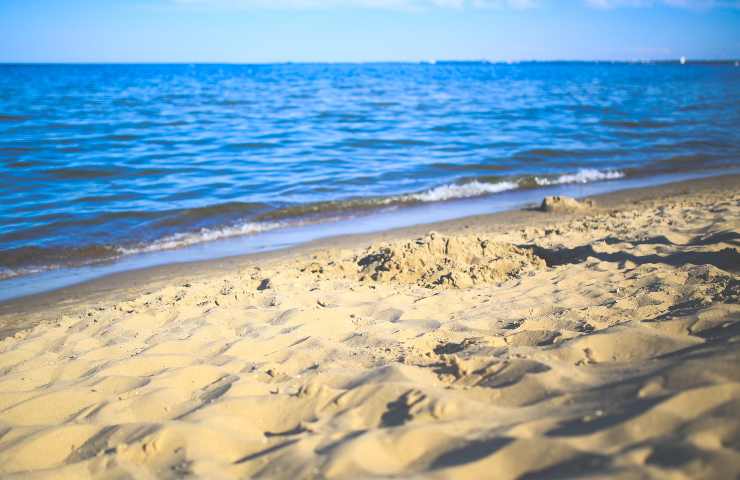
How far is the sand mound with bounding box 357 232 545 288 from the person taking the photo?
15.7 ft

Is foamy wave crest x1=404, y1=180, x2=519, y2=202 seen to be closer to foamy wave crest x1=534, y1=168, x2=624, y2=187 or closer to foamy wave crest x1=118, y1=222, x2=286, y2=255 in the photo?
foamy wave crest x1=534, y1=168, x2=624, y2=187

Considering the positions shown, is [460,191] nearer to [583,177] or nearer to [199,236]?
[583,177]

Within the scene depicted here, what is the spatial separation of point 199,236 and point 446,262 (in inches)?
178

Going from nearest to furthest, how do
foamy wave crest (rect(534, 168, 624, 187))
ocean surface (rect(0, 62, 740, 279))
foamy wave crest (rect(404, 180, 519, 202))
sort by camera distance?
ocean surface (rect(0, 62, 740, 279)), foamy wave crest (rect(404, 180, 519, 202)), foamy wave crest (rect(534, 168, 624, 187))

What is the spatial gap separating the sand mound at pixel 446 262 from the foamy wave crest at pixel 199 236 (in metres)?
3.31

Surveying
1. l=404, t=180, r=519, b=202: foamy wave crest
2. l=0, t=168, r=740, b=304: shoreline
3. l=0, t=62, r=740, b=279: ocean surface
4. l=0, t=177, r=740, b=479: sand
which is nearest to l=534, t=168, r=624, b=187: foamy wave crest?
l=0, t=62, r=740, b=279: ocean surface

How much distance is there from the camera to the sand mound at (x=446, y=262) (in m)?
4.78

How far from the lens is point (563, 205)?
855cm

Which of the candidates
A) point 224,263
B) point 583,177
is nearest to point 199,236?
point 224,263

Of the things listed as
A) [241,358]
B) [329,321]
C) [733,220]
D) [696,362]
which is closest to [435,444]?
[696,362]

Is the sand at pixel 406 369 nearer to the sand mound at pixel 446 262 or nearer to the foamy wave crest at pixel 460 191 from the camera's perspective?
the sand mound at pixel 446 262

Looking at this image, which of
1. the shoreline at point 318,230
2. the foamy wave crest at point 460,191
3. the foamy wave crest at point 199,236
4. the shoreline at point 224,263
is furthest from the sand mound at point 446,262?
the foamy wave crest at point 460,191

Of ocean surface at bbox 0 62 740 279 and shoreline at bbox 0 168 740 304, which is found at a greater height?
ocean surface at bbox 0 62 740 279

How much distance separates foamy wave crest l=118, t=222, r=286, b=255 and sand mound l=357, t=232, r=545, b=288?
3313 millimetres
